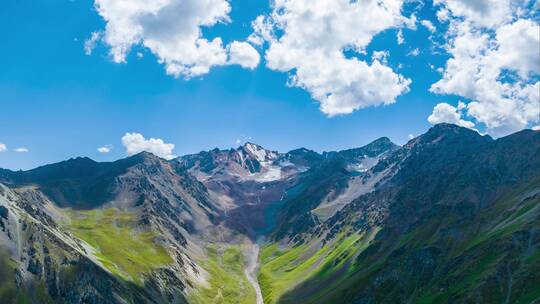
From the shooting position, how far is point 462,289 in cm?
16038

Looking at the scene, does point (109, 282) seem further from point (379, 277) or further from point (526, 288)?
point (526, 288)

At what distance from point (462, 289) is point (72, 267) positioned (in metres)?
151

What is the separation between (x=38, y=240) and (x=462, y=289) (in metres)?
170

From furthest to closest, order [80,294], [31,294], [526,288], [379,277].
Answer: [379,277], [80,294], [31,294], [526,288]

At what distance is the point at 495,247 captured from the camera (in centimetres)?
17875

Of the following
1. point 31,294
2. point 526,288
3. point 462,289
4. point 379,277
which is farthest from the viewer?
point 379,277

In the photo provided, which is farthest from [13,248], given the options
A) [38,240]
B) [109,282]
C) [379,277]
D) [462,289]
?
[462,289]

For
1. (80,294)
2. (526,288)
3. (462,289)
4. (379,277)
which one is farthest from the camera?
(379,277)

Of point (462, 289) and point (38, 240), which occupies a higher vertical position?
point (38, 240)

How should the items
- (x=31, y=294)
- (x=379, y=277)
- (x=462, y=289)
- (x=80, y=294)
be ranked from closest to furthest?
(x=462, y=289), (x=31, y=294), (x=80, y=294), (x=379, y=277)

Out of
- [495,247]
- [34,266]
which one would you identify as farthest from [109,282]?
[495,247]

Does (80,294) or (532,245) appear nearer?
(532,245)

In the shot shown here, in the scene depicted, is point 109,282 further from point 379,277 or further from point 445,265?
point 445,265

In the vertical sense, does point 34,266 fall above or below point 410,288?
above
